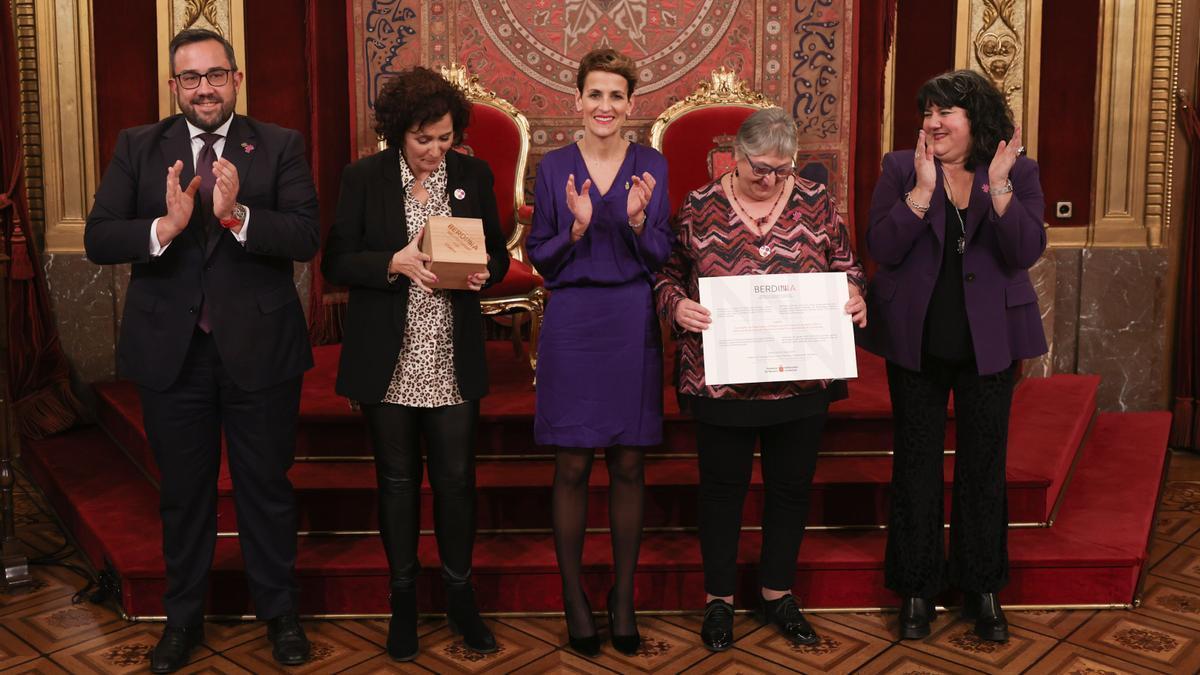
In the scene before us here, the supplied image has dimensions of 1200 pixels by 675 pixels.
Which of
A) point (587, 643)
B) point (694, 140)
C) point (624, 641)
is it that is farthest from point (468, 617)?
point (694, 140)

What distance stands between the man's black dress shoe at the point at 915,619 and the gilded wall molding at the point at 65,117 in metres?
4.09

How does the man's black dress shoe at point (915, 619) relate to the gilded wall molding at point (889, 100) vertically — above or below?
below

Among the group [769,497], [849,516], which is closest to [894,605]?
[849,516]

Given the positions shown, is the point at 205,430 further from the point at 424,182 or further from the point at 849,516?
the point at 849,516

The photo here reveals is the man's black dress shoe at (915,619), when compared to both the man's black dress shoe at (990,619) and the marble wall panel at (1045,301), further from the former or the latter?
the marble wall panel at (1045,301)


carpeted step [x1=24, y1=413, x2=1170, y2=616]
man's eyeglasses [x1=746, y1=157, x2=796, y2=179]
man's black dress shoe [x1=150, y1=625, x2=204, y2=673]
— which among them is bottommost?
man's black dress shoe [x1=150, y1=625, x2=204, y2=673]

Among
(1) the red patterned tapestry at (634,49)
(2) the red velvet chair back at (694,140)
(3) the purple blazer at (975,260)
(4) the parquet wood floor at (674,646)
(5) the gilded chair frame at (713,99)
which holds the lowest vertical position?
(4) the parquet wood floor at (674,646)

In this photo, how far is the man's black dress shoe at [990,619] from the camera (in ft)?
11.2

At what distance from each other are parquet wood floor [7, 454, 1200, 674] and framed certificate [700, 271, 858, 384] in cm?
85

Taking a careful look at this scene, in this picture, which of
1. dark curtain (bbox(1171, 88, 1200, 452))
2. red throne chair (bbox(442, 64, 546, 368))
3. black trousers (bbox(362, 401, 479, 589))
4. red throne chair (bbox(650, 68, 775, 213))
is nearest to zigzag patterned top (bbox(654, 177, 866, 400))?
black trousers (bbox(362, 401, 479, 589))

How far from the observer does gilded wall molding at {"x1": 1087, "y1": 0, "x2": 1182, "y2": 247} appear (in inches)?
221

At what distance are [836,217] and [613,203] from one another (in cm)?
61

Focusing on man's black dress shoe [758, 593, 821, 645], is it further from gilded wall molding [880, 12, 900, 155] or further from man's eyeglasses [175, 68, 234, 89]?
gilded wall molding [880, 12, 900, 155]

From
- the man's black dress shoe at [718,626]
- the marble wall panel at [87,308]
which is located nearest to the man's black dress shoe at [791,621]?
the man's black dress shoe at [718,626]
